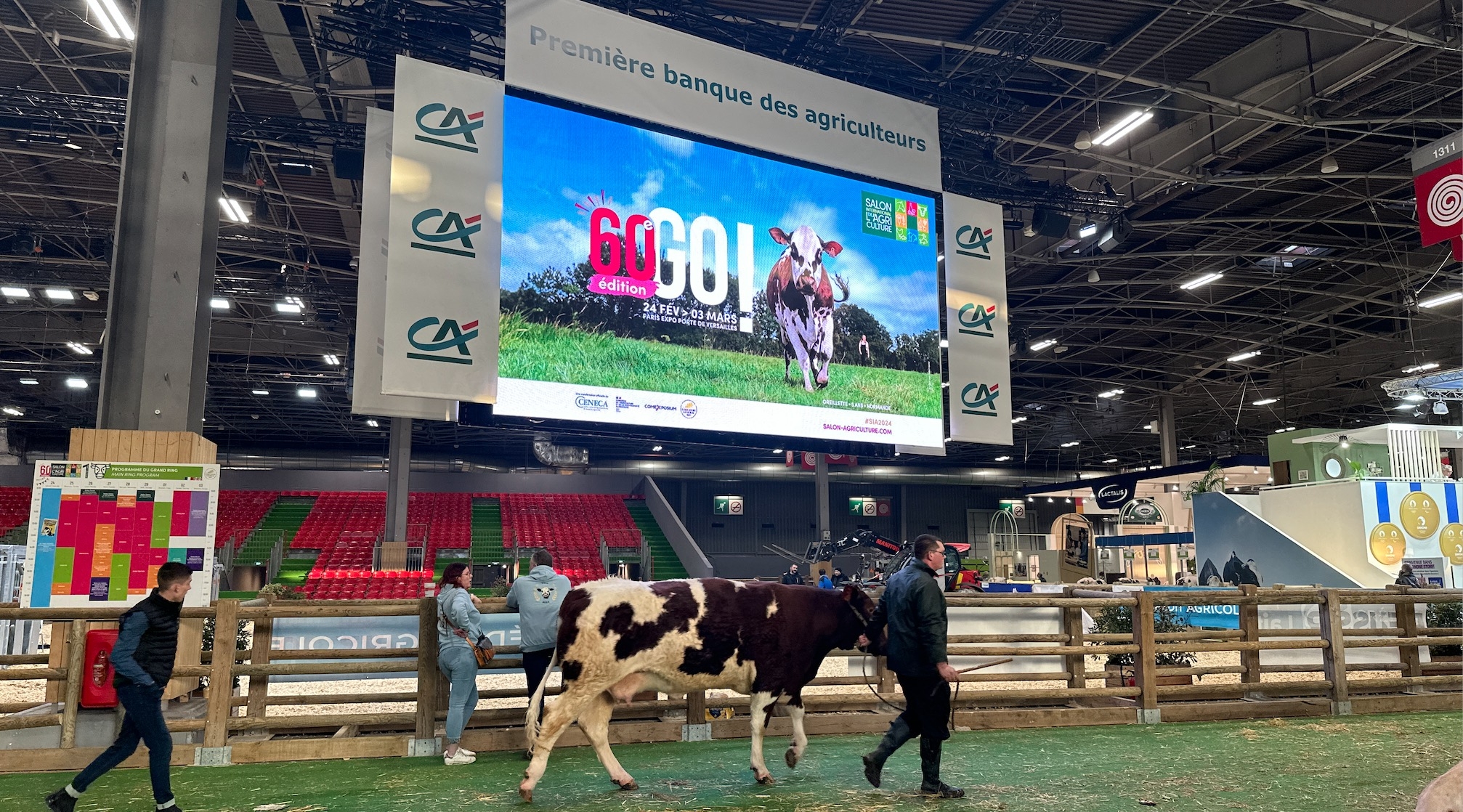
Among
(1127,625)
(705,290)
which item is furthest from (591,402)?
(1127,625)

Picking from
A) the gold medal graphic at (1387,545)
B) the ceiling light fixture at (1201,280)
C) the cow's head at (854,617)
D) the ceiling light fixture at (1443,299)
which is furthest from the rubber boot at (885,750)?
the ceiling light fixture at (1443,299)

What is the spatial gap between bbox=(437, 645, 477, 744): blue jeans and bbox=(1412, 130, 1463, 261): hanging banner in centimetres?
1146

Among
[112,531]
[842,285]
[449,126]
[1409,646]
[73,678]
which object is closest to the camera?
[73,678]

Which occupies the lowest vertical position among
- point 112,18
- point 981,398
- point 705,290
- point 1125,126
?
point 981,398

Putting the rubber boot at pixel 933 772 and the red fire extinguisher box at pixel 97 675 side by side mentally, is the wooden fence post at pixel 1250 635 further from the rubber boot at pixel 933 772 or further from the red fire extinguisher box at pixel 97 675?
the red fire extinguisher box at pixel 97 675

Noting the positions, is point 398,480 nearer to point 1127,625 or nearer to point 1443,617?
point 1127,625

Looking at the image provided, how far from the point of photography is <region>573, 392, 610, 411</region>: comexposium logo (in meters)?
8.70

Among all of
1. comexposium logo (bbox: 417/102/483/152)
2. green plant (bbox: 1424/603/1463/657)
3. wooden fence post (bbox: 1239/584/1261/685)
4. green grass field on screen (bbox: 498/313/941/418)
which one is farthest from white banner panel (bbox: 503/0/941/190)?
green plant (bbox: 1424/603/1463/657)

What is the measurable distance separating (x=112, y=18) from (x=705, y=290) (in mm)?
6977

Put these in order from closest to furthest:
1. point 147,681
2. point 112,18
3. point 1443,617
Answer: point 147,681 < point 112,18 < point 1443,617

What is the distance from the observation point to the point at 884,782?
6.05m

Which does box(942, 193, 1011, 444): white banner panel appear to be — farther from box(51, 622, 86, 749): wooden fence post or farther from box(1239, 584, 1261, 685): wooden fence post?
box(51, 622, 86, 749): wooden fence post

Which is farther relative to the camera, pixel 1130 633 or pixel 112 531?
pixel 1130 633

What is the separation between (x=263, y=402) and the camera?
36.2 meters
